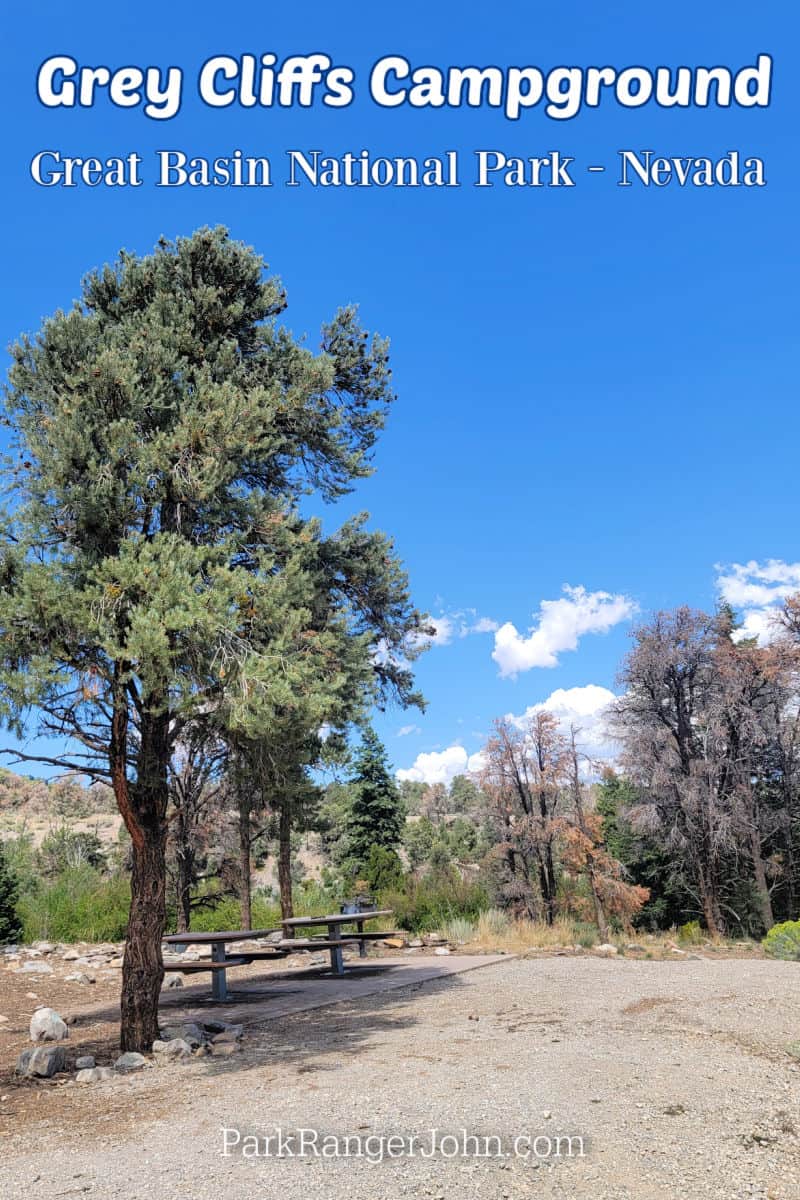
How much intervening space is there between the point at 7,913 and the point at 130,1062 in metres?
10.6

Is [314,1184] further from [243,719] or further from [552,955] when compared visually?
[552,955]

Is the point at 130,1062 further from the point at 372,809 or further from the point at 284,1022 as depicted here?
the point at 372,809

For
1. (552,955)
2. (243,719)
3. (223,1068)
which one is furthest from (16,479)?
(552,955)

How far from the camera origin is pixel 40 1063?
5855 mm

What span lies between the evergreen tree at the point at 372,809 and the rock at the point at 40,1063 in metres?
22.0

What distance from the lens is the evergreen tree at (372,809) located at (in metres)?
28.2

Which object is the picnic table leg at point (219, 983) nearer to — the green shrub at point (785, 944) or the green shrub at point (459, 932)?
the green shrub at point (459, 932)

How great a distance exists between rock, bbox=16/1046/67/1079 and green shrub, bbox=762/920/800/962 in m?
10.5

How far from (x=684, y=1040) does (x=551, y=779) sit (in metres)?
13.3

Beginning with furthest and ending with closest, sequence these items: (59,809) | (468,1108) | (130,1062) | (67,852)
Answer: (59,809) < (67,852) < (130,1062) < (468,1108)

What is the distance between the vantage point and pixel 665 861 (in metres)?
25.6

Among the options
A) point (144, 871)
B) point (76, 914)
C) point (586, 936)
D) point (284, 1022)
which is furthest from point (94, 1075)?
point (76, 914)

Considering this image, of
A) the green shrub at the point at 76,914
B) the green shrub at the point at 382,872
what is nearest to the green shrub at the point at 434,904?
the green shrub at the point at 382,872

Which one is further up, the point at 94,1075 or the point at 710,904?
the point at 94,1075
